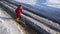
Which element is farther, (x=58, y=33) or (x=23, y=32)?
(x=23, y=32)

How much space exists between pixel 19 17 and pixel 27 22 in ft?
4.53

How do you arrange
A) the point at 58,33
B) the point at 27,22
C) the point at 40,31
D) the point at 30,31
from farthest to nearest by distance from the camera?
the point at 27,22
the point at 30,31
the point at 40,31
the point at 58,33

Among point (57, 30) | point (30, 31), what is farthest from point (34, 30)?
point (57, 30)

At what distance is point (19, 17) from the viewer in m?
14.8

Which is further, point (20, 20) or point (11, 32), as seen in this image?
point (20, 20)

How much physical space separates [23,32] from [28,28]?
1005mm

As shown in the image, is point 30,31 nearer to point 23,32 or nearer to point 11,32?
point 23,32

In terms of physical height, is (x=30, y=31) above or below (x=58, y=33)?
below

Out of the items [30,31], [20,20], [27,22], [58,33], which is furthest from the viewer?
[20,20]

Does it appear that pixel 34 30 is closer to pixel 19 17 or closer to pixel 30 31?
pixel 30 31

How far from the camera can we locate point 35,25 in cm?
1214

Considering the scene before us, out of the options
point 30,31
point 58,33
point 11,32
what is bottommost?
point 11,32

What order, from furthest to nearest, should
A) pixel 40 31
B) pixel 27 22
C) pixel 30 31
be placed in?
pixel 27 22, pixel 30 31, pixel 40 31

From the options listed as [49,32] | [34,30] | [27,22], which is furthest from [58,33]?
[27,22]
